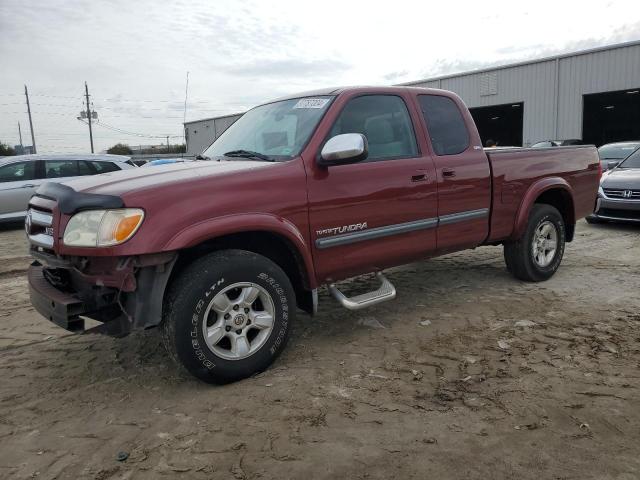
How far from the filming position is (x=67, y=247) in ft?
9.84

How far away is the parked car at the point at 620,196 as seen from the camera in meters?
8.55

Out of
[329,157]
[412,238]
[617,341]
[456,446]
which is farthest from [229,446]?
[617,341]

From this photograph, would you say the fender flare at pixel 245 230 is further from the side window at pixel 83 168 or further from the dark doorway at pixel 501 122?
the dark doorway at pixel 501 122

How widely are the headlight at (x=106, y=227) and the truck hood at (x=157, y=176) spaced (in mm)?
135

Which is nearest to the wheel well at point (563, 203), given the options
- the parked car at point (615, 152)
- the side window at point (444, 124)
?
the side window at point (444, 124)

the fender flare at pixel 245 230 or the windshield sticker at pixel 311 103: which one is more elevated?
the windshield sticker at pixel 311 103

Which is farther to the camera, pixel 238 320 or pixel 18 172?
pixel 18 172

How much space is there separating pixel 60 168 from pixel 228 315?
966 cm

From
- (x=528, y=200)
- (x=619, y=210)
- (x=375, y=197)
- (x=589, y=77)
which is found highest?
(x=589, y=77)

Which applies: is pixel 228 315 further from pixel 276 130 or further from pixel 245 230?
pixel 276 130

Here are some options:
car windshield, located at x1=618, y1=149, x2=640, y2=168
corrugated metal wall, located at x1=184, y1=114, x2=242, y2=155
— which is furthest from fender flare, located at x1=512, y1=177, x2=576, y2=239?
corrugated metal wall, located at x1=184, y1=114, x2=242, y2=155

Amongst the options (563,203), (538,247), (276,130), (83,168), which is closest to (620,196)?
(563,203)

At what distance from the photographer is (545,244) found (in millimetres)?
5637

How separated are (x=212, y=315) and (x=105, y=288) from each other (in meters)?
0.65
